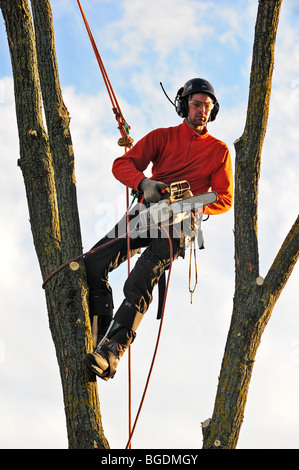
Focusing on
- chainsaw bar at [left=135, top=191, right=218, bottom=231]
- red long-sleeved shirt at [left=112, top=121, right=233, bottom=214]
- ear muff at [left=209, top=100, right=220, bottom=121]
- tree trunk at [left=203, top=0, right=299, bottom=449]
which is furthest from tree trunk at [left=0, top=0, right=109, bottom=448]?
ear muff at [left=209, top=100, right=220, bottom=121]

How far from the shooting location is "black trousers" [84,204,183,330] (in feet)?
14.1

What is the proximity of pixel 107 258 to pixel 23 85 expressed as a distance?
52.6 inches

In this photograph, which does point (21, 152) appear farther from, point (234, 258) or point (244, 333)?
point (244, 333)

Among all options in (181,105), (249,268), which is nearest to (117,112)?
(181,105)

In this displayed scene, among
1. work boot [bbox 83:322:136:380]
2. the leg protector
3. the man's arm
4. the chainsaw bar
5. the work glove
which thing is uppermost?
the man's arm

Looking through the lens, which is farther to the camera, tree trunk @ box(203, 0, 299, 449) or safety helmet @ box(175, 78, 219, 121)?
safety helmet @ box(175, 78, 219, 121)

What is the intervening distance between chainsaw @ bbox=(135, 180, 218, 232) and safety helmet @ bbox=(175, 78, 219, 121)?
29.1 inches

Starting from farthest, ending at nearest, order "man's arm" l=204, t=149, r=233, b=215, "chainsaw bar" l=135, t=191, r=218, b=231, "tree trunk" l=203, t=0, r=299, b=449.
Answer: "man's arm" l=204, t=149, r=233, b=215 → "chainsaw bar" l=135, t=191, r=218, b=231 → "tree trunk" l=203, t=0, r=299, b=449

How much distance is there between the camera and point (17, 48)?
14.9 ft

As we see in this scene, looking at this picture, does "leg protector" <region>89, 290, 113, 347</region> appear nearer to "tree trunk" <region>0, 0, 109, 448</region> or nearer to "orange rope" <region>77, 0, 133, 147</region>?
"tree trunk" <region>0, 0, 109, 448</region>

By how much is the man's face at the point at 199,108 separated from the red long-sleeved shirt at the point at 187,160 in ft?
0.27

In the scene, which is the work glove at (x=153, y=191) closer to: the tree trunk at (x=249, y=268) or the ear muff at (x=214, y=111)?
the tree trunk at (x=249, y=268)

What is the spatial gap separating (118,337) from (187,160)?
142cm

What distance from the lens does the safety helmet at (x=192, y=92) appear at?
4785 mm
